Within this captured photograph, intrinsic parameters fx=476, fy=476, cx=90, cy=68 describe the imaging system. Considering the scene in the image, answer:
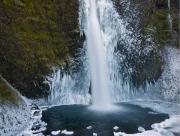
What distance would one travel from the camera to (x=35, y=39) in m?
21.3

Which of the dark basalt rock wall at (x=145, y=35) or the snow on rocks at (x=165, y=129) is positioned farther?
the dark basalt rock wall at (x=145, y=35)

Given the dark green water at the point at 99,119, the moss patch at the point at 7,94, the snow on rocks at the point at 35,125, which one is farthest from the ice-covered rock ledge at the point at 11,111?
the dark green water at the point at 99,119

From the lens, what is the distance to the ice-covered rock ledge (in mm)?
17250

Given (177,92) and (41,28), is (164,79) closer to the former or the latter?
(177,92)

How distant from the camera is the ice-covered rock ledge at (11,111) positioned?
17.2m

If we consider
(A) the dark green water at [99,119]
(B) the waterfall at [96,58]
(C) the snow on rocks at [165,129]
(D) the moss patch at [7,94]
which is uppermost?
(B) the waterfall at [96,58]

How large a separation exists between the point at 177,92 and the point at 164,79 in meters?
0.92

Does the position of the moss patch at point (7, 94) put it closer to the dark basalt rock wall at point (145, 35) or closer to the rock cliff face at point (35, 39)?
the rock cliff face at point (35, 39)

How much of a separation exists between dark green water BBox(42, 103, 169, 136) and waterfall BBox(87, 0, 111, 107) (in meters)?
1.26

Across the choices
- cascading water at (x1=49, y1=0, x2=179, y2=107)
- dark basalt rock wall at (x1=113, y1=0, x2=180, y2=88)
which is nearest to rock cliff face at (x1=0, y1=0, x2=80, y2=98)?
cascading water at (x1=49, y1=0, x2=179, y2=107)

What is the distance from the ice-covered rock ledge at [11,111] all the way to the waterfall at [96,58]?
3466 millimetres

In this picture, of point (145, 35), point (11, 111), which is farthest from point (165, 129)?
point (145, 35)

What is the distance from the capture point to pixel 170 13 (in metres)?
23.8

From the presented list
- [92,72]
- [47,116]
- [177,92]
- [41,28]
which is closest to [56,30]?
[41,28]
